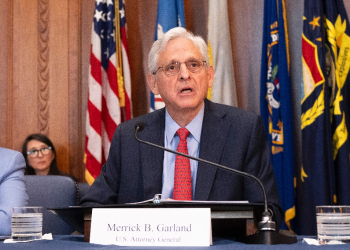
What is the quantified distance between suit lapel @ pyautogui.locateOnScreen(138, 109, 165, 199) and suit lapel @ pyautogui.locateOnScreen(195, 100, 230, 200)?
19cm

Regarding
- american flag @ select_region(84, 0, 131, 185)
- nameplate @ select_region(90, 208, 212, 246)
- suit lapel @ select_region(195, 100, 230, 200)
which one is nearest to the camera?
nameplate @ select_region(90, 208, 212, 246)

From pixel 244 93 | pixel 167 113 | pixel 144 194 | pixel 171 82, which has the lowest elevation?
pixel 144 194

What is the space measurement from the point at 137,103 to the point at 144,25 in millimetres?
761

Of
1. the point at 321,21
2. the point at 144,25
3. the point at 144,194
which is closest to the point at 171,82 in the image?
the point at 144,194

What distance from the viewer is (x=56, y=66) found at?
13.7ft

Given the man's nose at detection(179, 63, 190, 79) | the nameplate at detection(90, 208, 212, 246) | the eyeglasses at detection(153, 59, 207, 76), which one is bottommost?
the nameplate at detection(90, 208, 212, 246)

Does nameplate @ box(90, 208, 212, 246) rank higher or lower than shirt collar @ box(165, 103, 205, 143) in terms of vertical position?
lower

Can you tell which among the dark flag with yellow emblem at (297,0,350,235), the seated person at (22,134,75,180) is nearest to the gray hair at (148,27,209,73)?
the dark flag with yellow emblem at (297,0,350,235)

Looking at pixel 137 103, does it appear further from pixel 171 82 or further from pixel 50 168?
pixel 171 82

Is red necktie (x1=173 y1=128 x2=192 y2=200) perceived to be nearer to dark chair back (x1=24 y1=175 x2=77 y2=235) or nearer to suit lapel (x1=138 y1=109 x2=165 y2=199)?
suit lapel (x1=138 y1=109 x2=165 y2=199)

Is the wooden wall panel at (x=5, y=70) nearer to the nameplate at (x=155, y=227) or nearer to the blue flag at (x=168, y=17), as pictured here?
the blue flag at (x=168, y=17)

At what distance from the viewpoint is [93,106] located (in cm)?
386

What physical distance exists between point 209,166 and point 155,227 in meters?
0.76

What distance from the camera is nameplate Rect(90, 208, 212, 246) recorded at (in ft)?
3.64
